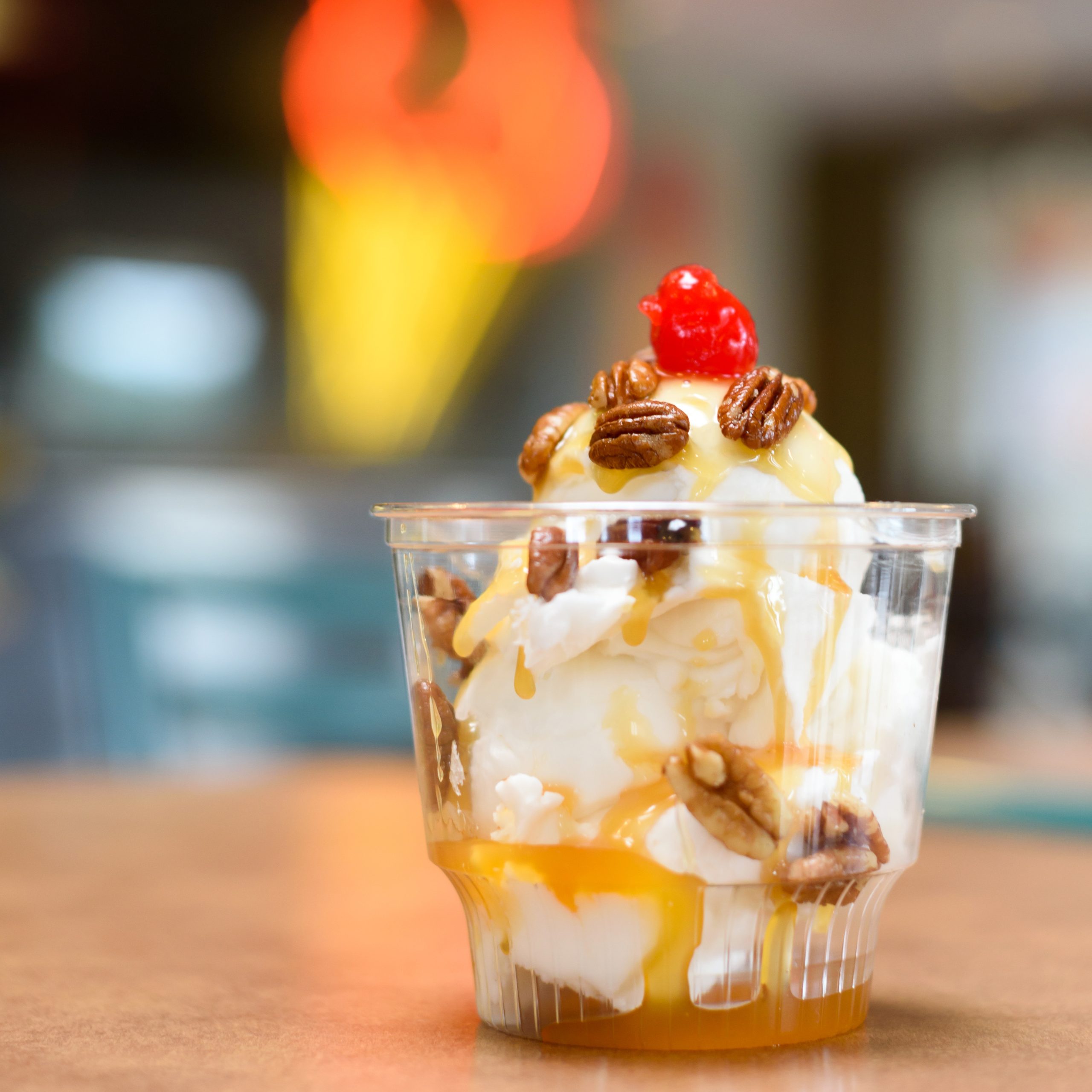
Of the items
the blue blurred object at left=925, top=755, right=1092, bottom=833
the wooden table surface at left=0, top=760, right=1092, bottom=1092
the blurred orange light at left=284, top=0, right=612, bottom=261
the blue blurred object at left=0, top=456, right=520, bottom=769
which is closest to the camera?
the wooden table surface at left=0, top=760, right=1092, bottom=1092

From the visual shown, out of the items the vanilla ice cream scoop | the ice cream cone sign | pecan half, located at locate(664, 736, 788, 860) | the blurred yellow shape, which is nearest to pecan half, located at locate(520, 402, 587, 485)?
the vanilla ice cream scoop

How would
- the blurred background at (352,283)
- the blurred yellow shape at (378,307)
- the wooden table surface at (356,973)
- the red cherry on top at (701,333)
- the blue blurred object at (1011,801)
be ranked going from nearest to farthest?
the wooden table surface at (356,973) → the red cherry on top at (701,333) → the blue blurred object at (1011,801) → the blurred background at (352,283) → the blurred yellow shape at (378,307)

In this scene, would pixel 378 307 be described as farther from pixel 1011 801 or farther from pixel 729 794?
pixel 729 794

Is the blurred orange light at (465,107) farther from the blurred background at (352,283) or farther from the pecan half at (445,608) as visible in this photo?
the pecan half at (445,608)

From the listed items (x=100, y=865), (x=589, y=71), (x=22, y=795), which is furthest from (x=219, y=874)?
(x=589, y=71)

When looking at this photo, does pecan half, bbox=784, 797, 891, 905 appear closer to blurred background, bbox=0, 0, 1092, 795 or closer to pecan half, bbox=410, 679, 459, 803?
pecan half, bbox=410, 679, 459, 803

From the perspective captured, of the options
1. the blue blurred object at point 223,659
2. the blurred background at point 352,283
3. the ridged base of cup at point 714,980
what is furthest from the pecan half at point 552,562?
the blurred background at point 352,283

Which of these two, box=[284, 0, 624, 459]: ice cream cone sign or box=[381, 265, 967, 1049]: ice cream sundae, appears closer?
box=[381, 265, 967, 1049]: ice cream sundae
